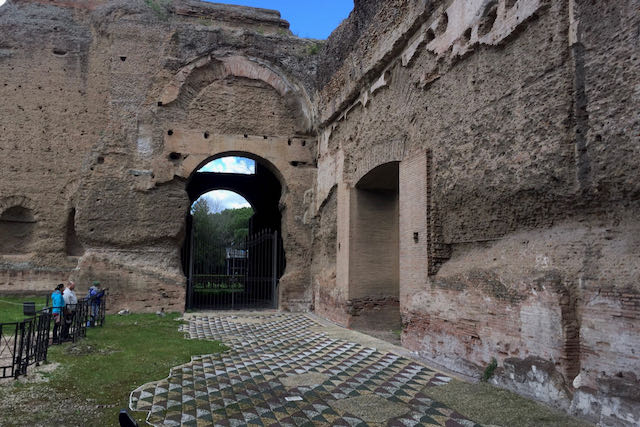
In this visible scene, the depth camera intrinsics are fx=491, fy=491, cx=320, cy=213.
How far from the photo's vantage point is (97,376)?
4449mm

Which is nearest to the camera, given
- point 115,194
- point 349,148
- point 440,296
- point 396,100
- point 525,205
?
point 525,205

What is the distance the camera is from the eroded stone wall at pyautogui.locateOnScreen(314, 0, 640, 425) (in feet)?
10.7

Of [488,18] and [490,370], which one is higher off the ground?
[488,18]

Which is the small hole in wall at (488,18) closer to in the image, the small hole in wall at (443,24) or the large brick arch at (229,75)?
the small hole in wall at (443,24)

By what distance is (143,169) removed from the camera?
9.80 m

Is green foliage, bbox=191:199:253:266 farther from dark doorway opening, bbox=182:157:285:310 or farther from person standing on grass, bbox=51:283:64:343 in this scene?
person standing on grass, bbox=51:283:64:343

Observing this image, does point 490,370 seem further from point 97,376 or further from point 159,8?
point 159,8

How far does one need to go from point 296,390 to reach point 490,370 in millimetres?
1692

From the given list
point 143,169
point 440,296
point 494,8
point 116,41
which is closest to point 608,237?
point 440,296

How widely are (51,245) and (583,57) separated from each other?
10.2 metres

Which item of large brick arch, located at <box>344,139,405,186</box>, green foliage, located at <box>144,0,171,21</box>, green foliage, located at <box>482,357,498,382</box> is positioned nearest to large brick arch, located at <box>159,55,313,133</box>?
green foliage, located at <box>144,0,171,21</box>

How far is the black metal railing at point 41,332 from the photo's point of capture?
443 centimetres

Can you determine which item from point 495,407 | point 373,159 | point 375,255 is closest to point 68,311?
point 375,255

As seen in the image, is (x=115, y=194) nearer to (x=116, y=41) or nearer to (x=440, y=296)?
(x=116, y=41)
